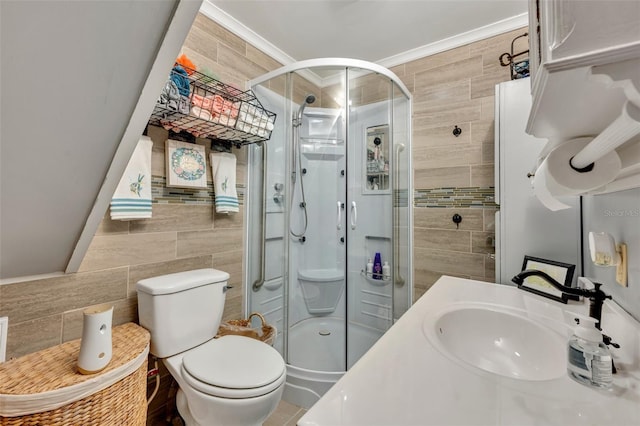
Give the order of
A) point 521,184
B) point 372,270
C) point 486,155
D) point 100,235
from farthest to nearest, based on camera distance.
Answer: point 372,270 < point 486,155 < point 521,184 < point 100,235

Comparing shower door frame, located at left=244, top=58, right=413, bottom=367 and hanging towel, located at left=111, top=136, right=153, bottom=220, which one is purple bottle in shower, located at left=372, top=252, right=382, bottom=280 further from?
hanging towel, located at left=111, top=136, right=153, bottom=220

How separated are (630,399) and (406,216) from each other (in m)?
1.68

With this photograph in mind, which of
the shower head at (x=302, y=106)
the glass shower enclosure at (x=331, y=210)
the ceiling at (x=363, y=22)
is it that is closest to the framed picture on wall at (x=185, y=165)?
the glass shower enclosure at (x=331, y=210)

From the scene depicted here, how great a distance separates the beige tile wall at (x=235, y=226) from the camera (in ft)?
4.10

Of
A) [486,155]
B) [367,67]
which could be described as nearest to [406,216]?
[486,155]

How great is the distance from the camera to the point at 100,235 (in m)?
1.34

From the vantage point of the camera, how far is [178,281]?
4.65ft

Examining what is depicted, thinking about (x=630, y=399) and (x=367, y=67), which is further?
(x=367, y=67)

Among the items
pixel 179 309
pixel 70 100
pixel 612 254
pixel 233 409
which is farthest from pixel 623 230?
pixel 179 309

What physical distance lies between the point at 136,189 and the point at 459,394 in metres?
1.52

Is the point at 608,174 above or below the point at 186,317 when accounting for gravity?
above

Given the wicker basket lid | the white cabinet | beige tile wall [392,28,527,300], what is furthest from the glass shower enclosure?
the white cabinet

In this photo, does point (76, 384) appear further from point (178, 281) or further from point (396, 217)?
point (396, 217)

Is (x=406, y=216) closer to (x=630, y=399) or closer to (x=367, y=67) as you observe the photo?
(x=367, y=67)
